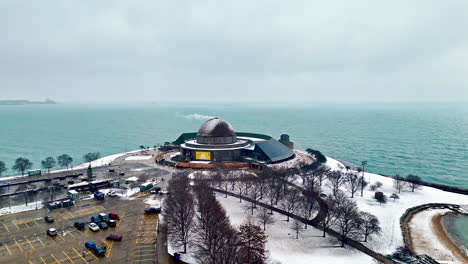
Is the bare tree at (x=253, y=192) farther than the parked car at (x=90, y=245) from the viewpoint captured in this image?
Yes

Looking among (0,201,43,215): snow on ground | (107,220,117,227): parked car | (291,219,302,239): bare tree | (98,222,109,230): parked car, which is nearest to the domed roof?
(0,201,43,215): snow on ground

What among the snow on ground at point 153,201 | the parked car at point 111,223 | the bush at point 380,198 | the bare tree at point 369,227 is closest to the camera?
the bare tree at point 369,227

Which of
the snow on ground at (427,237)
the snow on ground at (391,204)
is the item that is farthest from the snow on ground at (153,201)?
the snow on ground at (427,237)

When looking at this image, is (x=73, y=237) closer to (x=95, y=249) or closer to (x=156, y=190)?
(x=95, y=249)

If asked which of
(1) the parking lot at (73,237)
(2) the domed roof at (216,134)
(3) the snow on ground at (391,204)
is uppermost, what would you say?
(2) the domed roof at (216,134)

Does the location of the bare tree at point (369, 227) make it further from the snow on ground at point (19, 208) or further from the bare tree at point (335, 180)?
the snow on ground at point (19, 208)

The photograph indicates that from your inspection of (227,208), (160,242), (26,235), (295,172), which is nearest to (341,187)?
(295,172)
